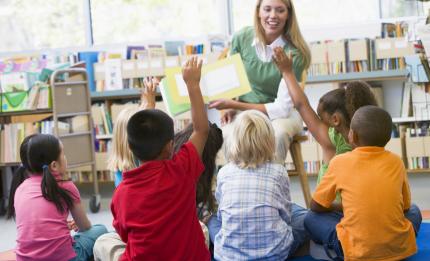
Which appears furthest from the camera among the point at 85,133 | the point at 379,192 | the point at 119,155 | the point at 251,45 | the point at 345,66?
the point at 345,66

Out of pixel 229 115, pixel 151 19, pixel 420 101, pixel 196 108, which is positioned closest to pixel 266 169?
pixel 196 108

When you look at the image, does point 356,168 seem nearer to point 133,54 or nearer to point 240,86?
point 240,86

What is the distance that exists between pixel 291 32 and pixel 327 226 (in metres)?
1.27

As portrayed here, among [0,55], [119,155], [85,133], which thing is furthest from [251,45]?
[0,55]

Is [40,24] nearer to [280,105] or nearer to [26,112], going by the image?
[26,112]

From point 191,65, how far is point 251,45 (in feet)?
4.79

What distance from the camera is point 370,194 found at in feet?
6.81

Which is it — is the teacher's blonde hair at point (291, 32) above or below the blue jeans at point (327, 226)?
above

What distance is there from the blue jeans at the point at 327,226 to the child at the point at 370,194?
7cm

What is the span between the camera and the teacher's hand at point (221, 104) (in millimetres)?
3039

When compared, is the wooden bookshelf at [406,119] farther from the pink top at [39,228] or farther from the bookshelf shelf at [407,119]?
the pink top at [39,228]

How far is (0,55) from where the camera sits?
633 cm

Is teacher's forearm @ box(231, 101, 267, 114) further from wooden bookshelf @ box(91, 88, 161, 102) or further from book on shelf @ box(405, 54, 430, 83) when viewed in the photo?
wooden bookshelf @ box(91, 88, 161, 102)

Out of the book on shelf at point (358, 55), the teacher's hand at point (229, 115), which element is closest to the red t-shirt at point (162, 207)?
the teacher's hand at point (229, 115)
